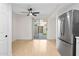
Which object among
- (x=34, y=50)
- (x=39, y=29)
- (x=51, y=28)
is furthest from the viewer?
(x=39, y=29)

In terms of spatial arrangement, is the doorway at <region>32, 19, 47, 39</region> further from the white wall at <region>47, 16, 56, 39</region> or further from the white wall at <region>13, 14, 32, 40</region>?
the white wall at <region>13, 14, 32, 40</region>

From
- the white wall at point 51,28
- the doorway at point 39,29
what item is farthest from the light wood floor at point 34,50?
the doorway at point 39,29

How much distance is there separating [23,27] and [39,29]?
4.70 ft

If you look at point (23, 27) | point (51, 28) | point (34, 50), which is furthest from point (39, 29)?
point (34, 50)

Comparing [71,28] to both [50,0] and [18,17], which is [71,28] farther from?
[18,17]

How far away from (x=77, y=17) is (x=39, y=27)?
6.40 m

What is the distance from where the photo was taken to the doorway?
940cm

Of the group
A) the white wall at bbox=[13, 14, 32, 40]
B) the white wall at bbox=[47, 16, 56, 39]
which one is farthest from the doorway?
the white wall at bbox=[13, 14, 32, 40]

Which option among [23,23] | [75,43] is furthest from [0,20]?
[23,23]

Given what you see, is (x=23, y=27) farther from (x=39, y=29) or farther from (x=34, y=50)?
(x=34, y=50)

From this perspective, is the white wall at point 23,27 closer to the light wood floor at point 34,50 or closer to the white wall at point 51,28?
the white wall at point 51,28

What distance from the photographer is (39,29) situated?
9.48 meters

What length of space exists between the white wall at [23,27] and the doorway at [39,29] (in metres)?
0.54

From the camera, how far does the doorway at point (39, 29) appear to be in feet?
30.8
